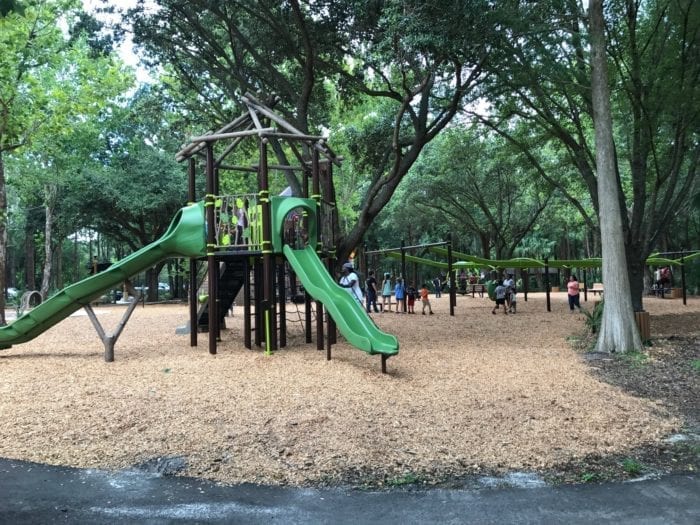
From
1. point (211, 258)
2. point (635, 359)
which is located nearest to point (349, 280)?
point (211, 258)

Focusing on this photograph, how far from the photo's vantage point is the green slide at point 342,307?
8156mm

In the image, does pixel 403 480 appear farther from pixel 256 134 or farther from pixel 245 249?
pixel 256 134

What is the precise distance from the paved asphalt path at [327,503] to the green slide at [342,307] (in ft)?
12.6

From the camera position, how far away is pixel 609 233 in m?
10.4

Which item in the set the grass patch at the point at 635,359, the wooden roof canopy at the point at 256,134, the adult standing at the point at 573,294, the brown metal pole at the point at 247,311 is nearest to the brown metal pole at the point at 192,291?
the wooden roof canopy at the point at 256,134

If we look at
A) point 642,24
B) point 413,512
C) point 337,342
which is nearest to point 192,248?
point 337,342

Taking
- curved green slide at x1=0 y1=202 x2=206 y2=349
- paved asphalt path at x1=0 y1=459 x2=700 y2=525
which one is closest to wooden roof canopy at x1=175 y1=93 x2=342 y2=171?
curved green slide at x1=0 y1=202 x2=206 y2=349

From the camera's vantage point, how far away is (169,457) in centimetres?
515

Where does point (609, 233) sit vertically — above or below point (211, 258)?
above

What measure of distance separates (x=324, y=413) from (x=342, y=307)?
9.77 feet

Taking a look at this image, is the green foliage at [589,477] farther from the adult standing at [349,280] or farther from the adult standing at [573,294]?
the adult standing at [573,294]

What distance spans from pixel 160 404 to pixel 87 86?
12.7 m

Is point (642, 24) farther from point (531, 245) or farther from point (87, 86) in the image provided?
point (531, 245)

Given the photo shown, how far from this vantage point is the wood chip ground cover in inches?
199
